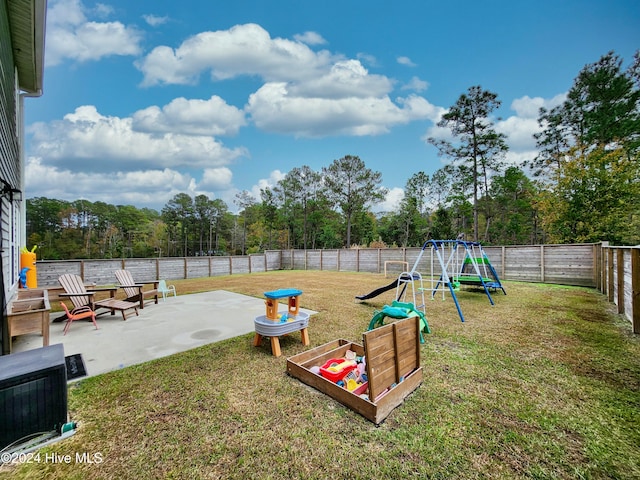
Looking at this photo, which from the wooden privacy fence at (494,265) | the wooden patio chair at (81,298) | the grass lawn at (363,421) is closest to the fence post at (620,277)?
the wooden privacy fence at (494,265)

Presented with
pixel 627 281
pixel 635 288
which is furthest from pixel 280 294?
pixel 627 281

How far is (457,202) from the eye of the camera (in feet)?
79.1

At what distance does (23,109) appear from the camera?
6.82 m

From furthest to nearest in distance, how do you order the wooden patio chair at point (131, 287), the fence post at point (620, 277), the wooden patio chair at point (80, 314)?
the wooden patio chair at point (131, 287) → the fence post at point (620, 277) → the wooden patio chair at point (80, 314)

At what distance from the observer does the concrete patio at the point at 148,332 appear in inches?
141

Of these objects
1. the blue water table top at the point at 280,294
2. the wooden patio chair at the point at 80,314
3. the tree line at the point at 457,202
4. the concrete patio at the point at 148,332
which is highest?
the tree line at the point at 457,202

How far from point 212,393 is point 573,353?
14.9 feet

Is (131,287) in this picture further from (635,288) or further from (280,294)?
(635,288)

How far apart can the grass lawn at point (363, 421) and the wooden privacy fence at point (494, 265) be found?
207 centimetres

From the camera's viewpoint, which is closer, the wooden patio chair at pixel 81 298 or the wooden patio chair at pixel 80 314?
the wooden patio chair at pixel 80 314

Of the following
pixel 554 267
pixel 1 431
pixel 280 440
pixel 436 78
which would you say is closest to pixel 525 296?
pixel 554 267

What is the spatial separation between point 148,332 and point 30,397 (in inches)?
112

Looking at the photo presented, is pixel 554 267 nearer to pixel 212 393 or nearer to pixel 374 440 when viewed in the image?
pixel 374 440

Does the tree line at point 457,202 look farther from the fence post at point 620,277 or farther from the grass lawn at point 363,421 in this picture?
the grass lawn at point 363,421
